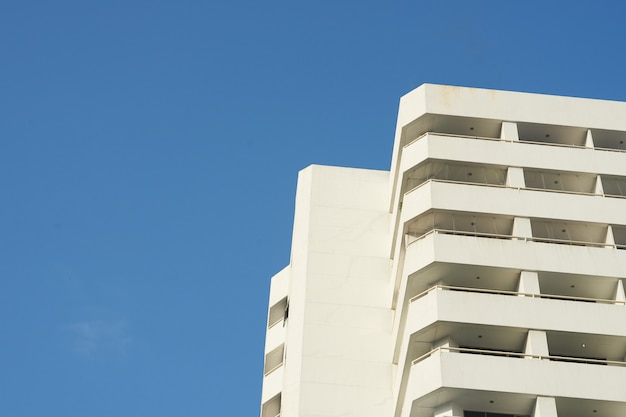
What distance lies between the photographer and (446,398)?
45000 mm

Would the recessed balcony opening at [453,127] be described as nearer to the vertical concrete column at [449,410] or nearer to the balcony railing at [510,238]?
the balcony railing at [510,238]

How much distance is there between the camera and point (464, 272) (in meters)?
49.9

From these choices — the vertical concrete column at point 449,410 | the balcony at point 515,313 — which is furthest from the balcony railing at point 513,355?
the vertical concrete column at point 449,410

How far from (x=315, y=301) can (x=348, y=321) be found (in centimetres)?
205

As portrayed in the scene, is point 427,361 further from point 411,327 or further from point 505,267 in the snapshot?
point 505,267

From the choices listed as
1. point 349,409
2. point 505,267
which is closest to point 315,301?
point 349,409

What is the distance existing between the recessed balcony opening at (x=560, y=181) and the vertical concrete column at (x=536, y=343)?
35.2 feet

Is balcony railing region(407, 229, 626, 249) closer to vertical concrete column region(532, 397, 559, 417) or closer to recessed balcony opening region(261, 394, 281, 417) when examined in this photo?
vertical concrete column region(532, 397, 559, 417)

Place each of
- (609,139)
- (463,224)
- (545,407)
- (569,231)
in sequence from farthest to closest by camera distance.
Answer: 1. (609,139)
2. (463,224)
3. (569,231)
4. (545,407)

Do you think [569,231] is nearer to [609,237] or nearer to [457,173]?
[609,237]

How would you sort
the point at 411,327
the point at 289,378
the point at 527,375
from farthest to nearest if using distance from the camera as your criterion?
1. the point at 289,378
2. the point at 411,327
3. the point at 527,375

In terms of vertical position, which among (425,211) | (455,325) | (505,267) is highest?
(425,211)

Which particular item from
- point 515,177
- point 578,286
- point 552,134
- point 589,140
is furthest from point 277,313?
point 589,140

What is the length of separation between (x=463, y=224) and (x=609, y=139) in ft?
34.1
